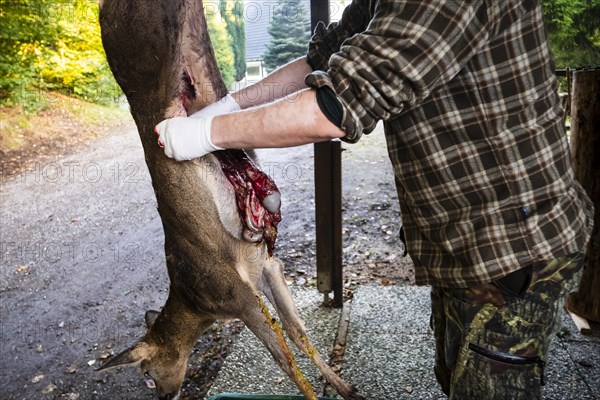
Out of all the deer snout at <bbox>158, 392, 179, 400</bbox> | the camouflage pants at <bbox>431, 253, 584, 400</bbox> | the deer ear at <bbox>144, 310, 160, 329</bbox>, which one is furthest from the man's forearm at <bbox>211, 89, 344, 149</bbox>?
the deer snout at <bbox>158, 392, 179, 400</bbox>

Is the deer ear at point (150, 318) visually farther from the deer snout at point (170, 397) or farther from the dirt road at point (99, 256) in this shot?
the dirt road at point (99, 256)

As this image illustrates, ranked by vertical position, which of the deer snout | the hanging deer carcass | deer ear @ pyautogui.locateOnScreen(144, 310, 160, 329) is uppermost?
the hanging deer carcass

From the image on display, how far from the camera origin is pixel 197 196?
2338 mm

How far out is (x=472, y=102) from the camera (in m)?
1.74

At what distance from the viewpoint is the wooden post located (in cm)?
338

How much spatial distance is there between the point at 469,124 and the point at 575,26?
278cm

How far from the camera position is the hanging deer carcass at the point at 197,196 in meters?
2.08

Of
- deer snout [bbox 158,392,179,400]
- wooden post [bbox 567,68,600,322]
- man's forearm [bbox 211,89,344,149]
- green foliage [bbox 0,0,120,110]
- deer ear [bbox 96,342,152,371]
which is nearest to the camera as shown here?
man's forearm [bbox 211,89,344,149]

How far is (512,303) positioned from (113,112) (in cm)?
1285

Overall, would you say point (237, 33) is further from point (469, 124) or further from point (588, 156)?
point (469, 124)

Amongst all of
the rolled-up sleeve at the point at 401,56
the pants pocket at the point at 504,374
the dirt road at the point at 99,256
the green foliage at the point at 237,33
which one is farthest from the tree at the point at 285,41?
the pants pocket at the point at 504,374

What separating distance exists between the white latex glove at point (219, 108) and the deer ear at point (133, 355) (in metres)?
1.39

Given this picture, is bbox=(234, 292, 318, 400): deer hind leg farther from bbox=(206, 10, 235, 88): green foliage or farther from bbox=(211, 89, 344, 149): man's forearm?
bbox=(206, 10, 235, 88): green foliage

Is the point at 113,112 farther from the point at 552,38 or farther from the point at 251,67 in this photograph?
the point at 552,38
